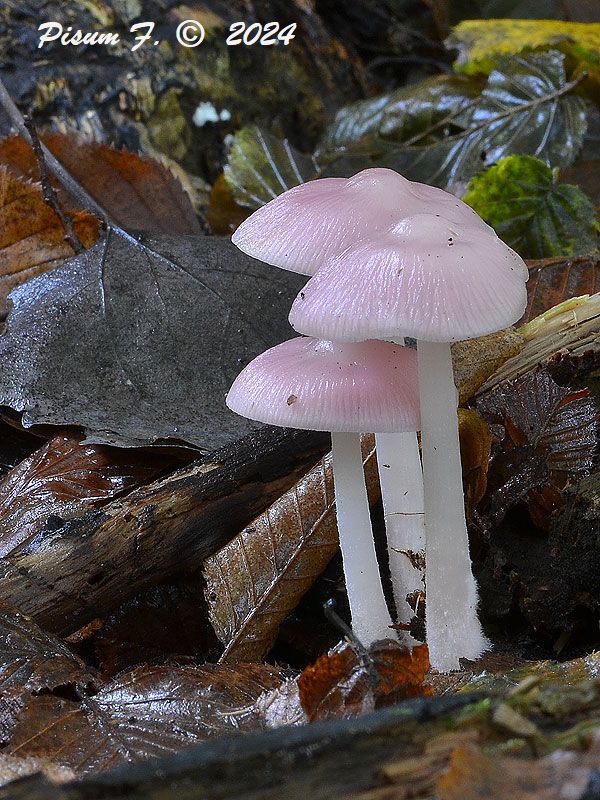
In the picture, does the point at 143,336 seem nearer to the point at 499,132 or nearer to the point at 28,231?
the point at 28,231

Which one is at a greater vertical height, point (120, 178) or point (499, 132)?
point (120, 178)

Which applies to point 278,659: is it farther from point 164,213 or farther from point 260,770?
point 164,213

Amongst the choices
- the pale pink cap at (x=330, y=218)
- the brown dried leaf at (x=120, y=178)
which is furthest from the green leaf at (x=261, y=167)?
the pale pink cap at (x=330, y=218)

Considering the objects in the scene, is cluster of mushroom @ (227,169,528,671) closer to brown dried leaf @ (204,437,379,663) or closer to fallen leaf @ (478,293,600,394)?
brown dried leaf @ (204,437,379,663)

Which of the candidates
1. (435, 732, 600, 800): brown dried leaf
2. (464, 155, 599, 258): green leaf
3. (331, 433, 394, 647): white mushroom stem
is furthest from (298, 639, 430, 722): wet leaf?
(464, 155, 599, 258): green leaf

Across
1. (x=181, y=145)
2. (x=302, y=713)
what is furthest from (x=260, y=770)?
(x=181, y=145)

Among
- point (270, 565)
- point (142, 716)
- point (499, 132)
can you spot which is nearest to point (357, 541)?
point (270, 565)
